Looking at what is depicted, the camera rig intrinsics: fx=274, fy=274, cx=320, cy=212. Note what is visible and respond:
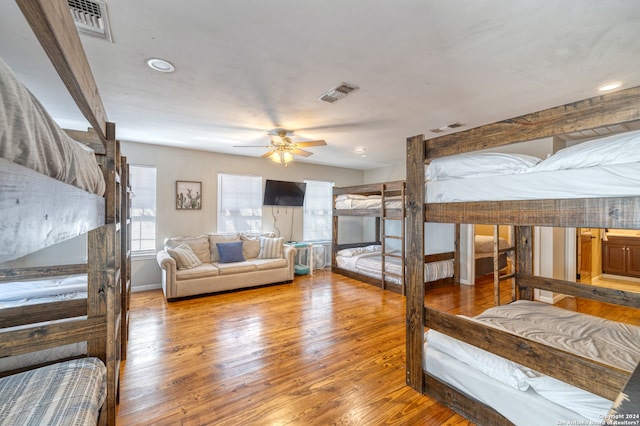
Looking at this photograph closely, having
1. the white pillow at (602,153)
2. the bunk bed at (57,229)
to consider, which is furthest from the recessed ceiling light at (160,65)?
the white pillow at (602,153)

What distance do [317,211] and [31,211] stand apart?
6125 mm

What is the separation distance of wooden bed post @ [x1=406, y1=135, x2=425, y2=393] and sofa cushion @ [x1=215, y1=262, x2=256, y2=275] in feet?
10.1

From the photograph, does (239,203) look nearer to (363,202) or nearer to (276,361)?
(363,202)

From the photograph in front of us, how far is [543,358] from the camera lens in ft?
4.57

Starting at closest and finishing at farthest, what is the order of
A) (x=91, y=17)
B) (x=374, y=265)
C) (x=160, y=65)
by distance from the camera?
(x=91, y=17) < (x=160, y=65) < (x=374, y=265)

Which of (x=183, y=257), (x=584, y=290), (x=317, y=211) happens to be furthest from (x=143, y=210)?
(x=584, y=290)

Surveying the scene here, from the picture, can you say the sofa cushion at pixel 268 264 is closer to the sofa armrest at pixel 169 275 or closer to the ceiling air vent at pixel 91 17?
the sofa armrest at pixel 169 275

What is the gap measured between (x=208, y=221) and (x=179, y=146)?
1.42 metres

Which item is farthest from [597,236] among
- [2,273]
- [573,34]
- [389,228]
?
[2,273]

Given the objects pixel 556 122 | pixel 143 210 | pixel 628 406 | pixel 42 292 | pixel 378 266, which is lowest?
pixel 378 266

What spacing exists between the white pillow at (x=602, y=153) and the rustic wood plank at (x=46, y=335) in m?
2.51

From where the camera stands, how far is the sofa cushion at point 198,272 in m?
3.99

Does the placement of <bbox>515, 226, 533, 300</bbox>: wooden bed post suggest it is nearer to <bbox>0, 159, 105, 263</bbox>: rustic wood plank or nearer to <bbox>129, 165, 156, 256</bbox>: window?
<bbox>0, 159, 105, 263</bbox>: rustic wood plank

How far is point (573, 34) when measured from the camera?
65.8 inches
